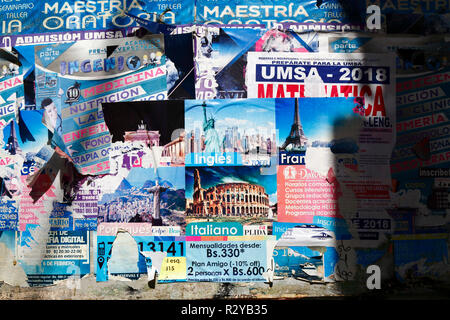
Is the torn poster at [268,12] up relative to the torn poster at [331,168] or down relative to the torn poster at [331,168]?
up

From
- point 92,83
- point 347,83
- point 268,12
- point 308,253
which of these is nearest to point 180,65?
point 92,83

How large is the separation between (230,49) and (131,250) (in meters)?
1.97

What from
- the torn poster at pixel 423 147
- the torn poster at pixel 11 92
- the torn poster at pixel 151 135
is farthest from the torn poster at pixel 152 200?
the torn poster at pixel 423 147

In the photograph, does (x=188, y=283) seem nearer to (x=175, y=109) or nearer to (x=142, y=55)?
(x=175, y=109)

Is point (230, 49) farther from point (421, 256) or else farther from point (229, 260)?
point (421, 256)

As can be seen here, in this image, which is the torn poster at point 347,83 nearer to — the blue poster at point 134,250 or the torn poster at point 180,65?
the torn poster at point 180,65

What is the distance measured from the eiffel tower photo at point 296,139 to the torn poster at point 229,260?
0.83 metres

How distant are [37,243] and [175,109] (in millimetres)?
1716

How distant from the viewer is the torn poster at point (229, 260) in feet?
10.4

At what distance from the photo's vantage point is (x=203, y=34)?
3.23 m

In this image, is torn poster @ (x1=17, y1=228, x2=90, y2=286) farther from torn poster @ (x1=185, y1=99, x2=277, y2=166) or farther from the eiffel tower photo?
the eiffel tower photo

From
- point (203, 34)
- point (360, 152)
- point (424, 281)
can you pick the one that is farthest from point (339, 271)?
point (203, 34)

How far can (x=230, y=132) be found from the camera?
320 centimetres

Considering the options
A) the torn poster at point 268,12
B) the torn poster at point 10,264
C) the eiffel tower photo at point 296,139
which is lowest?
the torn poster at point 10,264
